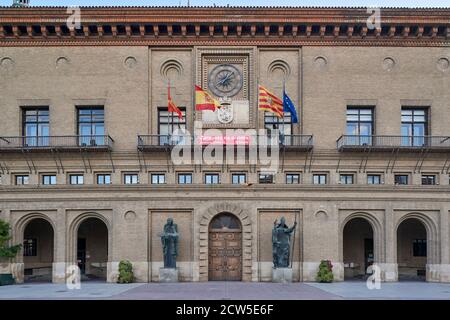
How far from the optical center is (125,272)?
28.8 m

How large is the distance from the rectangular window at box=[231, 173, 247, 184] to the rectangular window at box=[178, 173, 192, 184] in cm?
277

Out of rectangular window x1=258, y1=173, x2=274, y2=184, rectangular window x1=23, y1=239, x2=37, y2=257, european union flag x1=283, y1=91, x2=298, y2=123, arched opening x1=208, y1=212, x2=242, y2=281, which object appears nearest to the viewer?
european union flag x1=283, y1=91, x2=298, y2=123

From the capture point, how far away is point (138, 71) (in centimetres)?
3142

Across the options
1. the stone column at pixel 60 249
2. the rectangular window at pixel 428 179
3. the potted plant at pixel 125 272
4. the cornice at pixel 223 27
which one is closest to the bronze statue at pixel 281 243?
the potted plant at pixel 125 272

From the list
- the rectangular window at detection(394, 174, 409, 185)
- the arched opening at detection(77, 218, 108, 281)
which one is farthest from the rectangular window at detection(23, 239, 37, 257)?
the rectangular window at detection(394, 174, 409, 185)

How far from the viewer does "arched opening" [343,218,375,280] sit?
32312 millimetres

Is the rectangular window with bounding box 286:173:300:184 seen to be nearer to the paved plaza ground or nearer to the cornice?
the paved plaza ground

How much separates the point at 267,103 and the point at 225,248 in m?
9.50

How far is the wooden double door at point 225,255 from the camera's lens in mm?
30297

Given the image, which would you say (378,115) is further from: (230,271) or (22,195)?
(22,195)

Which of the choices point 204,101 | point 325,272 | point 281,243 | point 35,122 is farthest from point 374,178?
point 35,122

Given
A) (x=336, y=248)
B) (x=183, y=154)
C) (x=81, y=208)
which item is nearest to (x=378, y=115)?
(x=336, y=248)

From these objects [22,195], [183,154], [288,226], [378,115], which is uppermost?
[378,115]
